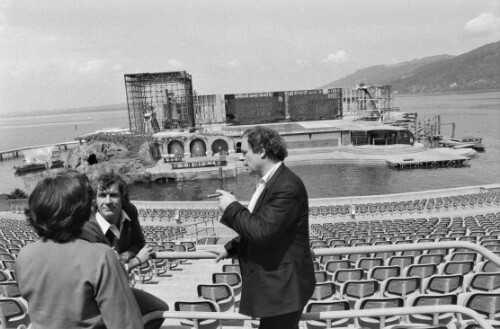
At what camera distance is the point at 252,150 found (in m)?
2.99

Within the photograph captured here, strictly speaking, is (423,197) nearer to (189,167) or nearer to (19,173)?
(189,167)

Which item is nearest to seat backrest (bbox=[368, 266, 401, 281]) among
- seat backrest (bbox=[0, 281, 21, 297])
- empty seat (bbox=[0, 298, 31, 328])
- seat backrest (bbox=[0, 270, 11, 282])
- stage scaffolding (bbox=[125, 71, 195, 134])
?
empty seat (bbox=[0, 298, 31, 328])

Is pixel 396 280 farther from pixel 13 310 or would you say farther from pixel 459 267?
pixel 13 310

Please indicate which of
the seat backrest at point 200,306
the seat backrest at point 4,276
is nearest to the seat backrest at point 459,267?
the seat backrest at point 200,306

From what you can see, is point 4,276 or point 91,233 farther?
point 4,276

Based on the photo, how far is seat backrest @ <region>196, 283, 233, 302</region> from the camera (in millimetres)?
5237

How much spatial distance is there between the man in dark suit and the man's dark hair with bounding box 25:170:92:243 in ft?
3.57

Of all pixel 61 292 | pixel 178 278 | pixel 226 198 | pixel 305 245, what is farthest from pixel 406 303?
pixel 178 278

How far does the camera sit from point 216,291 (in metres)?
5.29

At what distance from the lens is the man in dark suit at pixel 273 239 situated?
2715 mm

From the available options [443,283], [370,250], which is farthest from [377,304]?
[443,283]

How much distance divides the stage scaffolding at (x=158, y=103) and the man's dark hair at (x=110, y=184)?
68.1 m

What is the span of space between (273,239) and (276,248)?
125 mm

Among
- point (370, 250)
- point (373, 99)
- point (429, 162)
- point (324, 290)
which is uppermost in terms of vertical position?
point (373, 99)
